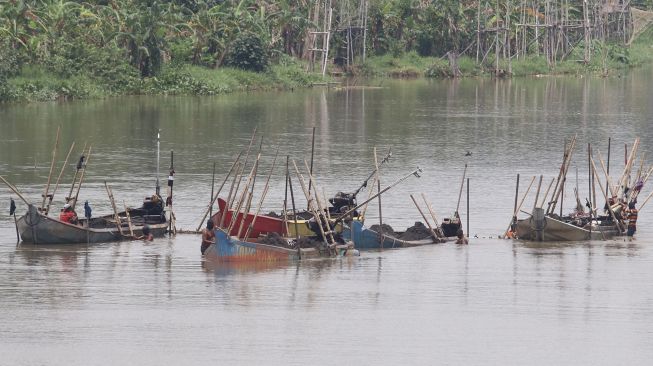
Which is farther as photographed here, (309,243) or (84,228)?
(84,228)

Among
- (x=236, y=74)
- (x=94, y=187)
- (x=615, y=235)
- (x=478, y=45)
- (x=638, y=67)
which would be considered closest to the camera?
(x=615, y=235)

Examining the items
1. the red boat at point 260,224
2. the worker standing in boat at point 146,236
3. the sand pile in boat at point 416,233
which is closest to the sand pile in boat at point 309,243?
the red boat at point 260,224

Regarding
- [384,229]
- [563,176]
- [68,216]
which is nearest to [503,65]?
[563,176]

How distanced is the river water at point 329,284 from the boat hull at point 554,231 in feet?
0.93

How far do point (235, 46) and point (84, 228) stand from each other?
4113 centimetres

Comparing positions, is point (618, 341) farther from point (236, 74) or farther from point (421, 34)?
point (421, 34)

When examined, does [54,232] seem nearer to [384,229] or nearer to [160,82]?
[384,229]

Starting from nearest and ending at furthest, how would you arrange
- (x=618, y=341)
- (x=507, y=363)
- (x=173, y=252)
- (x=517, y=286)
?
(x=507, y=363)
(x=618, y=341)
(x=517, y=286)
(x=173, y=252)

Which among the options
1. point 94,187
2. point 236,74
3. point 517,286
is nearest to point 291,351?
point 517,286

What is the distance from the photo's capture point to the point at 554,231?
29.4m

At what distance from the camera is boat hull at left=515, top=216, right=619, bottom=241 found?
29266mm

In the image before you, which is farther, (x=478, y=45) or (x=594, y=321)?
(x=478, y=45)

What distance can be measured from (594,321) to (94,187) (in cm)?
1676

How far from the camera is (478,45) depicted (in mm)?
84438
